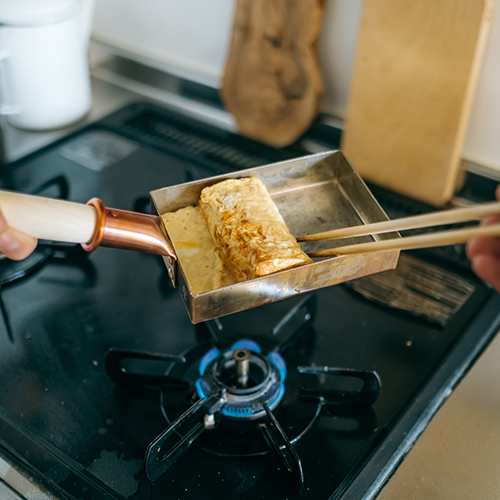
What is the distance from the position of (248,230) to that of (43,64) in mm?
587

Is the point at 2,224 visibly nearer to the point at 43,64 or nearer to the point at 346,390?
Result: the point at 346,390

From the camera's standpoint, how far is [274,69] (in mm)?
1050

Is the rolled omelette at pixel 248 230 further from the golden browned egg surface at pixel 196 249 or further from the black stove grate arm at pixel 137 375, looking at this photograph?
the black stove grate arm at pixel 137 375

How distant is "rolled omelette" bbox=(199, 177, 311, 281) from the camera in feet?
2.08

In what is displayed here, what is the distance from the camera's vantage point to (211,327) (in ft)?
2.68

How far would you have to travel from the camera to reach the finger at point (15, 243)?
1.79 feet

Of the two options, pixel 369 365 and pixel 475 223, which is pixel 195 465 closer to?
pixel 369 365

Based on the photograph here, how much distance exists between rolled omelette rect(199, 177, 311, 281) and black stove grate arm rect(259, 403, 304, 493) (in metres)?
0.16

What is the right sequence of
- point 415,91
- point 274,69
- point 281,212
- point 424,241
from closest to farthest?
1. point 424,241
2. point 281,212
3. point 415,91
4. point 274,69

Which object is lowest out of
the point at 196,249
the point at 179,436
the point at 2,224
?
the point at 179,436

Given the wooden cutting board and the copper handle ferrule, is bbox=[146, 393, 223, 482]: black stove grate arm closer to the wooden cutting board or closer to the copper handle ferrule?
the copper handle ferrule

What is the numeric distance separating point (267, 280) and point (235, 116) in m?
0.59

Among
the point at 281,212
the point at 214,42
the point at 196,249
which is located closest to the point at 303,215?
the point at 281,212

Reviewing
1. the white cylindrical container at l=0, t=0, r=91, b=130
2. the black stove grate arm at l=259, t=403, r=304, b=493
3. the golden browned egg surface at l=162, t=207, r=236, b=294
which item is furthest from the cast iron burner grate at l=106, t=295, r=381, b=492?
the white cylindrical container at l=0, t=0, r=91, b=130
